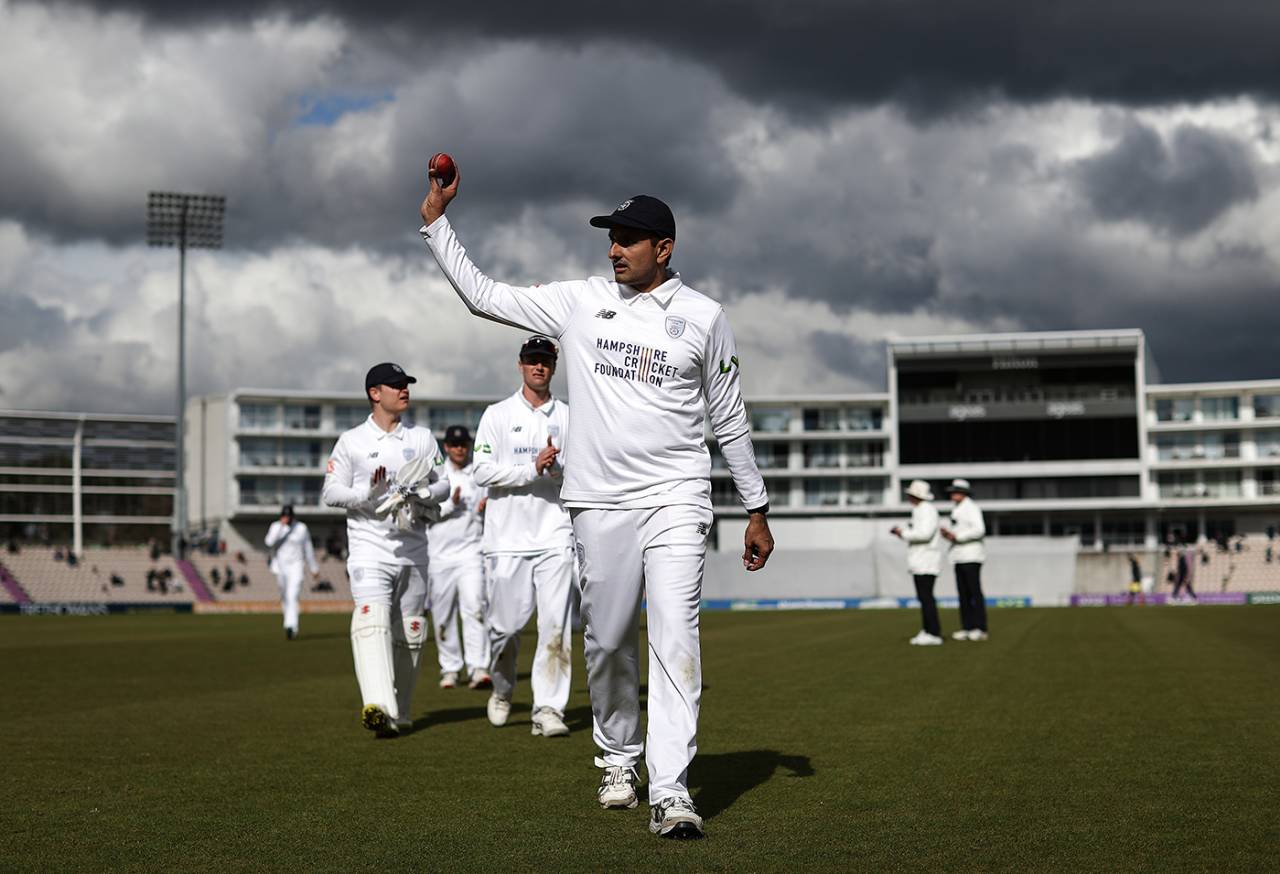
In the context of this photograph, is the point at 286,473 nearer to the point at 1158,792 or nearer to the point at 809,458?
the point at 809,458

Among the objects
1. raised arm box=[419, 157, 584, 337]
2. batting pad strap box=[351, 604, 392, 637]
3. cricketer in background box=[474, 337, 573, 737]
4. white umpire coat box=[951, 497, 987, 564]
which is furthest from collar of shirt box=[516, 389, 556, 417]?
white umpire coat box=[951, 497, 987, 564]

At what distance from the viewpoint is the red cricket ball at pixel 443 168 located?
5949mm

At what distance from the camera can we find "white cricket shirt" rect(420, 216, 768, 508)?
18.9ft

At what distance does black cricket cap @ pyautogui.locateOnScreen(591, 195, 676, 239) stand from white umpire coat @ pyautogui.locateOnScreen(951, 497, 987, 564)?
14.3 m

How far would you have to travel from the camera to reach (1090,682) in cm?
1255

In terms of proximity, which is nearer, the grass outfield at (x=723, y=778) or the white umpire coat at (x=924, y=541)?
the grass outfield at (x=723, y=778)

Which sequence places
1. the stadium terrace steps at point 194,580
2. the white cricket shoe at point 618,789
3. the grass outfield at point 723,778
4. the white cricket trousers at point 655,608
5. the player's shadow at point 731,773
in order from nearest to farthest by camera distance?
the grass outfield at point 723,778 < the white cricket trousers at point 655,608 < the white cricket shoe at point 618,789 < the player's shadow at point 731,773 < the stadium terrace steps at point 194,580

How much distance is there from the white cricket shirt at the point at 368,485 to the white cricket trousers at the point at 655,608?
10.2 ft

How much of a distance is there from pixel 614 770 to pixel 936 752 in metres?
2.44

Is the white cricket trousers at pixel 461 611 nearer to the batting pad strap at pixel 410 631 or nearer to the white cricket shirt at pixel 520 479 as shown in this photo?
the white cricket shirt at pixel 520 479

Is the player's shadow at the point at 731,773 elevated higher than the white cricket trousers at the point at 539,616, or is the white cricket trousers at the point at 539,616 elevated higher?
the white cricket trousers at the point at 539,616

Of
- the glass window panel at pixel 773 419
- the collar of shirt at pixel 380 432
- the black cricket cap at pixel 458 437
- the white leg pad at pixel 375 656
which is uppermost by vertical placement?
the glass window panel at pixel 773 419

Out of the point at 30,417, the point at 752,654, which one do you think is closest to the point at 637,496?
the point at 752,654

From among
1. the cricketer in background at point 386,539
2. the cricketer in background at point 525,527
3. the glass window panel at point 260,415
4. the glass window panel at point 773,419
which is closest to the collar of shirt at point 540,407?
the cricketer in background at point 525,527
